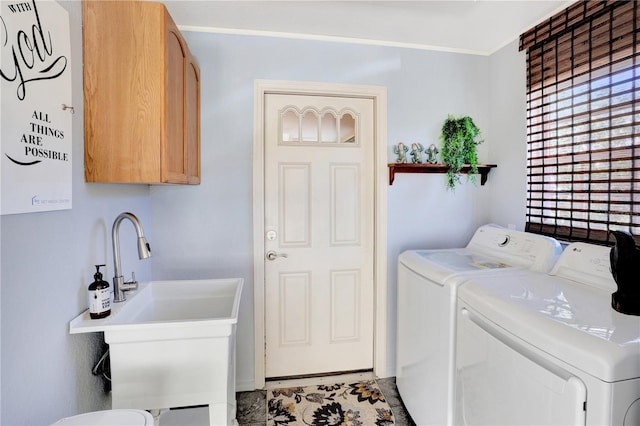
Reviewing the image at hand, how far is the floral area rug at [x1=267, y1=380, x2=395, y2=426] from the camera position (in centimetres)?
178

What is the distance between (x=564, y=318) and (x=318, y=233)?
4.69ft

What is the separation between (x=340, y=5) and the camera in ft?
5.49

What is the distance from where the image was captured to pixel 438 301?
148 cm

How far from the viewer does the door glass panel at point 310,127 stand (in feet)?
6.88

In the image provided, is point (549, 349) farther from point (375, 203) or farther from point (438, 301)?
point (375, 203)

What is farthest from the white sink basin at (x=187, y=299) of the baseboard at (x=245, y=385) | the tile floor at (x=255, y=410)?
the baseboard at (x=245, y=385)

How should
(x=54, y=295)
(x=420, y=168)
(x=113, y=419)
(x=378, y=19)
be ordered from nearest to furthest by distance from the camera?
(x=113, y=419), (x=54, y=295), (x=378, y=19), (x=420, y=168)

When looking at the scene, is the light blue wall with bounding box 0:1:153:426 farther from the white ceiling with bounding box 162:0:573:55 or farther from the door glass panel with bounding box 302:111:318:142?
the door glass panel with bounding box 302:111:318:142

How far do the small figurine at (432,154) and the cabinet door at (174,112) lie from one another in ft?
5.28

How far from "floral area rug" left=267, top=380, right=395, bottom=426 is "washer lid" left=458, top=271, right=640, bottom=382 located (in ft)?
3.45

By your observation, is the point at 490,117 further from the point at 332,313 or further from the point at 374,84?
the point at 332,313

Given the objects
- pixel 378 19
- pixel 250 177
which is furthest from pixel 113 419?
pixel 378 19

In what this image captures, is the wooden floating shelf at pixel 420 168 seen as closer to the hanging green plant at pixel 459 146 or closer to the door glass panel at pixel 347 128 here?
the hanging green plant at pixel 459 146

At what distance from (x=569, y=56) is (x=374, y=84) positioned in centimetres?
108
